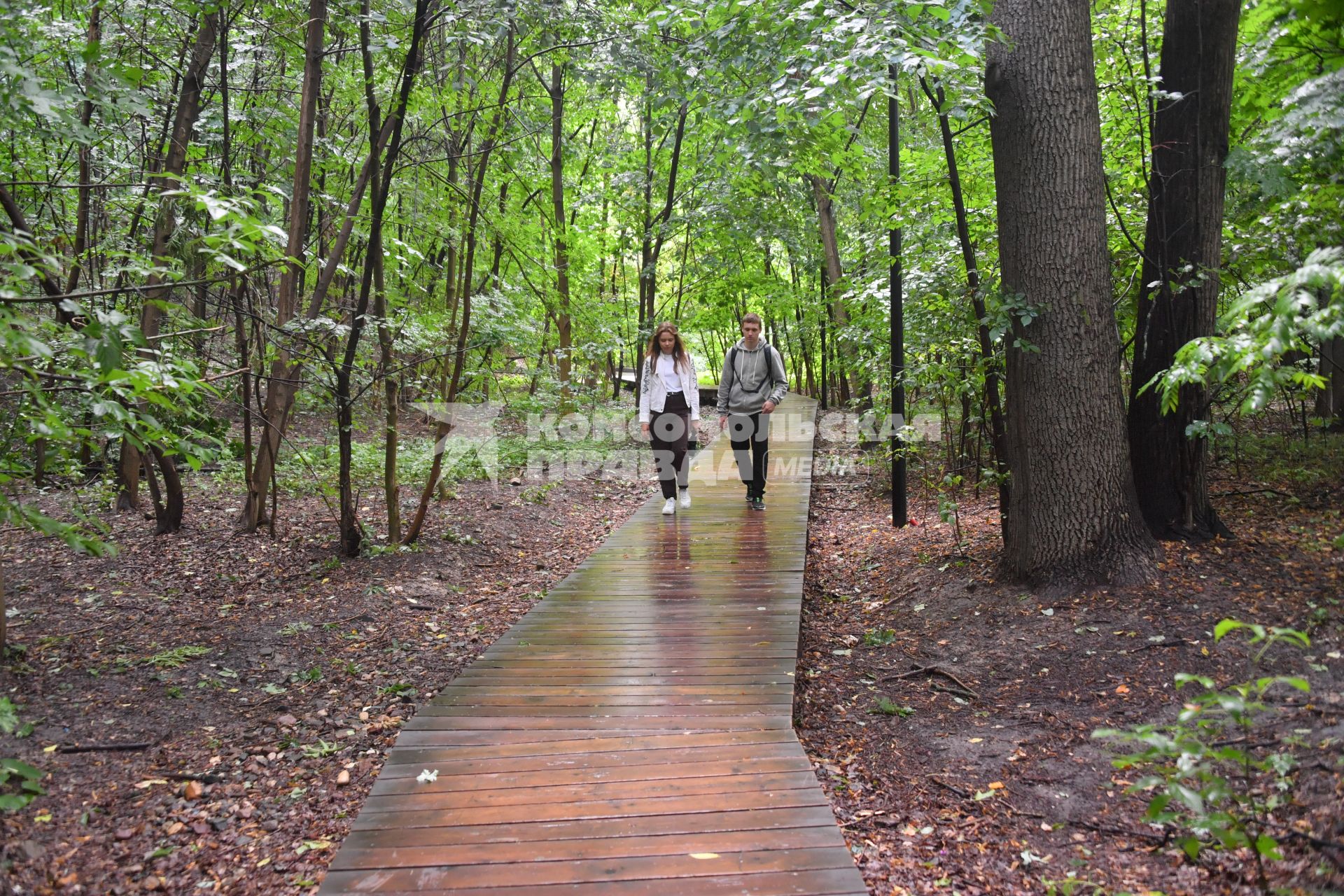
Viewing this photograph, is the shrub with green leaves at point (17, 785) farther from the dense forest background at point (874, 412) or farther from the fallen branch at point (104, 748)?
the fallen branch at point (104, 748)

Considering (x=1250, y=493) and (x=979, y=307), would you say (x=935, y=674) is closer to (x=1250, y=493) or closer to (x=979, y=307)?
(x=979, y=307)

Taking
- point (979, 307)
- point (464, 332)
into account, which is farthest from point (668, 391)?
point (979, 307)

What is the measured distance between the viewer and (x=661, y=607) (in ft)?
18.8

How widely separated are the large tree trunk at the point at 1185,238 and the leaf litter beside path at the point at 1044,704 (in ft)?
1.15

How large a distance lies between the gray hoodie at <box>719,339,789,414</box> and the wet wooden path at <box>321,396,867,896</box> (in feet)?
8.01

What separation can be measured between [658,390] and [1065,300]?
389 cm

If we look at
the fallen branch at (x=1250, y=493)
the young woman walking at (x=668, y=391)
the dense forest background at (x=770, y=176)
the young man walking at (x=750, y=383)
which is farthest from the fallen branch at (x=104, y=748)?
the fallen branch at (x=1250, y=493)

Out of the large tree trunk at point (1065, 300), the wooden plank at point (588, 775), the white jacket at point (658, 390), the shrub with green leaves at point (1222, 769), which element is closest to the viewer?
the shrub with green leaves at point (1222, 769)

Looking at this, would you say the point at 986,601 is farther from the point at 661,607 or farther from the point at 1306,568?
the point at 661,607

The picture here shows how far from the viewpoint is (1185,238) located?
505 cm

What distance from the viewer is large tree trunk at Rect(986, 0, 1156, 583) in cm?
A: 492

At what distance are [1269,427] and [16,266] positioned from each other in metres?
11.3

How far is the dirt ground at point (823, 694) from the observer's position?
9.66ft

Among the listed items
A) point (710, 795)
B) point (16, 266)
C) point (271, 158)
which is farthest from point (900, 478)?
point (271, 158)
